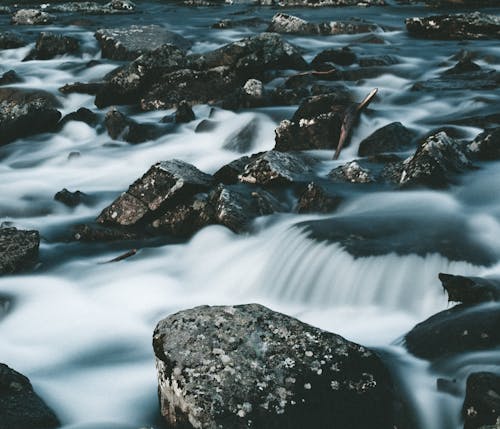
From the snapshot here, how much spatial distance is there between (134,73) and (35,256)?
5937 millimetres

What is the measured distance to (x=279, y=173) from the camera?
24.4 feet

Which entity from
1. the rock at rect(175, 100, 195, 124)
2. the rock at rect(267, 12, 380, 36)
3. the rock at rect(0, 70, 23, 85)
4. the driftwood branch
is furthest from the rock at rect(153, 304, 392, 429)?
the rock at rect(267, 12, 380, 36)

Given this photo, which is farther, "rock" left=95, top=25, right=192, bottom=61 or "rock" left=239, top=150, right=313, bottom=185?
"rock" left=95, top=25, right=192, bottom=61

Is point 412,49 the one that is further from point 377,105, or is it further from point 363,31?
point 377,105

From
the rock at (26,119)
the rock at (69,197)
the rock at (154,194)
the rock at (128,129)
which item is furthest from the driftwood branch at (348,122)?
the rock at (26,119)

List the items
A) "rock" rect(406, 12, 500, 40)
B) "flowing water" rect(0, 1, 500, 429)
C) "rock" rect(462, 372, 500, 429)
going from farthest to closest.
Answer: "rock" rect(406, 12, 500, 40) → "flowing water" rect(0, 1, 500, 429) → "rock" rect(462, 372, 500, 429)

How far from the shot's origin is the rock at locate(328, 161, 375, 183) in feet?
24.3

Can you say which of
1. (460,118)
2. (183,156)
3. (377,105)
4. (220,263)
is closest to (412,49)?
(377,105)

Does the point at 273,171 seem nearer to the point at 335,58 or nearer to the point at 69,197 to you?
the point at 69,197

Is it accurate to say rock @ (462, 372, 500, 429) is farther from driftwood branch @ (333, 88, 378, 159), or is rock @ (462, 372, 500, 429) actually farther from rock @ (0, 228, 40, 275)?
driftwood branch @ (333, 88, 378, 159)

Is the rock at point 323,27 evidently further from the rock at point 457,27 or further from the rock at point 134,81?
the rock at point 134,81

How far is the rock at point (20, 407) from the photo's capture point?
3659 millimetres

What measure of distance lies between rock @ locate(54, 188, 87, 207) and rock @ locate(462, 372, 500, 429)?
5892 mm

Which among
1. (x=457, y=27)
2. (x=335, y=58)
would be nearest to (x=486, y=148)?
(x=335, y=58)
